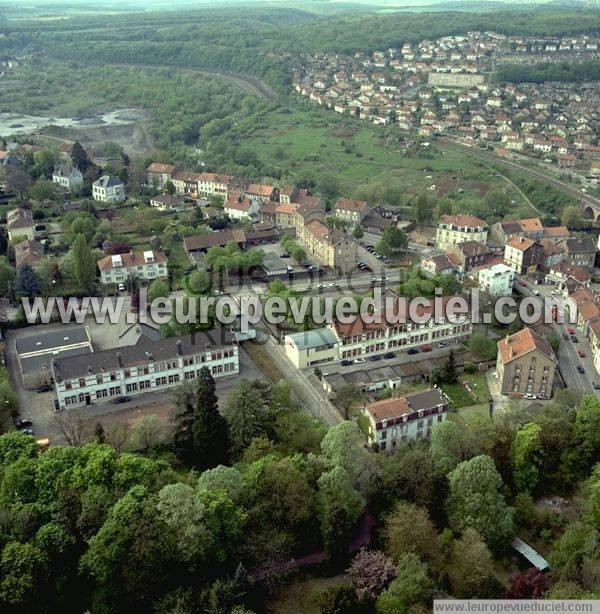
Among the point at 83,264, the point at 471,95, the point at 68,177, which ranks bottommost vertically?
the point at 83,264

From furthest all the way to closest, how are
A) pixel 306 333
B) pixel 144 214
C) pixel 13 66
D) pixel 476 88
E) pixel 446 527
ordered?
1. pixel 13 66
2. pixel 476 88
3. pixel 144 214
4. pixel 306 333
5. pixel 446 527

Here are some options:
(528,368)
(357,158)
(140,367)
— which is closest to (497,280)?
(528,368)

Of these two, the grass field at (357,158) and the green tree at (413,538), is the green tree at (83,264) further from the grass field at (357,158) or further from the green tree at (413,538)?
the grass field at (357,158)

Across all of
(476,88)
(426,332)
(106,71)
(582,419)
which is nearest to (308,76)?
(476,88)

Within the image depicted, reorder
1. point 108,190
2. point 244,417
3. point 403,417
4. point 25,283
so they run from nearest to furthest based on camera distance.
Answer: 1. point 244,417
2. point 403,417
3. point 25,283
4. point 108,190

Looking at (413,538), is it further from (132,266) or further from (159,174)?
(159,174)

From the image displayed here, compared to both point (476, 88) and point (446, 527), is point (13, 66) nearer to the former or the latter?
point (476, 88)

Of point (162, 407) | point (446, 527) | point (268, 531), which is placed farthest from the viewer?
point (162, 407)

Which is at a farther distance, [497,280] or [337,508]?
[497,280]

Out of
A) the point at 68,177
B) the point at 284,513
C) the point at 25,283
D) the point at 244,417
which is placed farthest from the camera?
the point at 68,177
